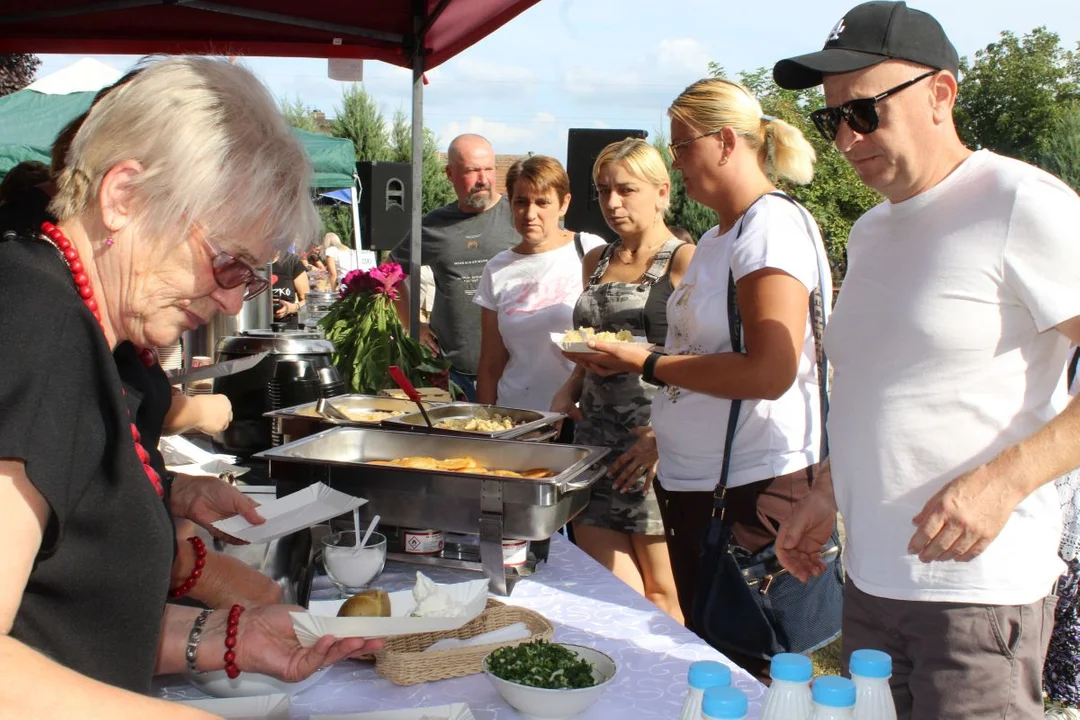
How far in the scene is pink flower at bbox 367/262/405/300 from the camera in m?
3.17

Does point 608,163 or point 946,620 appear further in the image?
point 608,163

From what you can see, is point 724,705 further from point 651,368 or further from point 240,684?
point 651,368

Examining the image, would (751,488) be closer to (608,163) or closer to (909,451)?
(909,451)

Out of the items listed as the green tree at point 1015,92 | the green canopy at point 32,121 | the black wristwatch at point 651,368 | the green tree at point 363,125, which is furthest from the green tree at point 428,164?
the green tree at point 1015,92

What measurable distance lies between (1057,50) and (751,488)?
39.7 metres

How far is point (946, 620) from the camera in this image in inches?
52.6

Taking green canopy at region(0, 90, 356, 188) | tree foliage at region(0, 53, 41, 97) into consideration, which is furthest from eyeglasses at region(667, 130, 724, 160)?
tree foliage at region(0, 53, 41, 97)

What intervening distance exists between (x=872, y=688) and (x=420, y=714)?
1.61 ft

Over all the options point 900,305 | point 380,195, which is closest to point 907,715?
point 900,305

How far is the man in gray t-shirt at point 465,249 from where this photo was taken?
3900 mm

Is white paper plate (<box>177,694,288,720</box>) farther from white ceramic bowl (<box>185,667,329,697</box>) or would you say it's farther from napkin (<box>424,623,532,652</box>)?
napkin (<box>424,623,532,652</box>)

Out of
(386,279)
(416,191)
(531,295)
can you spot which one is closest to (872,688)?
(531,295)

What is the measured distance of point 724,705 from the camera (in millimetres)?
791

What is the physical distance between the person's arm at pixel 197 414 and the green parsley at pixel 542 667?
107 centimetres
